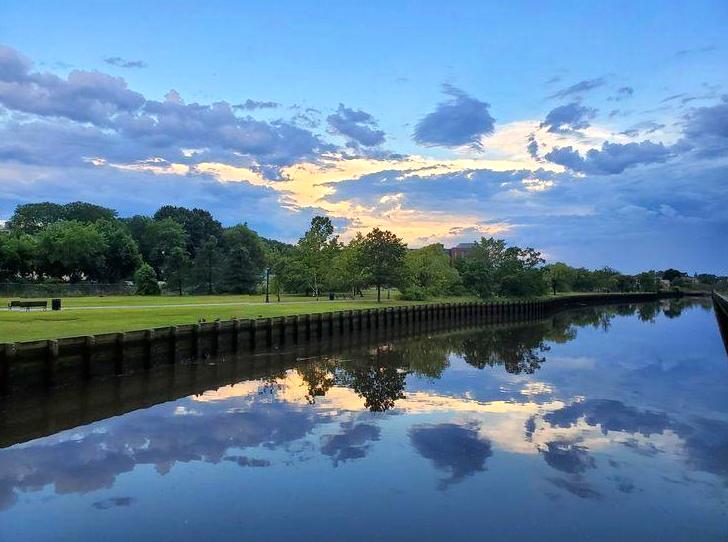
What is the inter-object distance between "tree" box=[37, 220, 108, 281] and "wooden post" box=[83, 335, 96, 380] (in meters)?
69.3

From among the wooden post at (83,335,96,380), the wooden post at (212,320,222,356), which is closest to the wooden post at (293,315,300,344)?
the wooden post at (212,320,222,356)

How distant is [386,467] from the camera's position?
12.0 meters

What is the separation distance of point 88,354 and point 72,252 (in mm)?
69574

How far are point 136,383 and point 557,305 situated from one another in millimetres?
91872

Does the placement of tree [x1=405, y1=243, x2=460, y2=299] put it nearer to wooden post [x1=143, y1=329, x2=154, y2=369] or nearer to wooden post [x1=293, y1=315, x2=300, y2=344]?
wooden post [x1=293, y1=315, x2=300, y2=344]

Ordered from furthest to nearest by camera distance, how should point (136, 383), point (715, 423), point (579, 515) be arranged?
point (136, 383) < point (715, 423) < point (579, 515)

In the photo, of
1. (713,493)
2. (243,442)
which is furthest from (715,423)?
(243,442)

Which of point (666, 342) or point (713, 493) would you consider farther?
point (666, 342)

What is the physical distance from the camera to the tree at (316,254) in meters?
73.8

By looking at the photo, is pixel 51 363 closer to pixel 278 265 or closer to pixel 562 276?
pixel 278 265

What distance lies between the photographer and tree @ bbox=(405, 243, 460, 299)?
7644 cm

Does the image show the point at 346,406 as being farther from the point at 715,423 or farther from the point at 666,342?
the point at 666,342

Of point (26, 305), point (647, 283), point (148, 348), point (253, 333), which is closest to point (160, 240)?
point (26, 305)

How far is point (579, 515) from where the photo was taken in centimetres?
970
